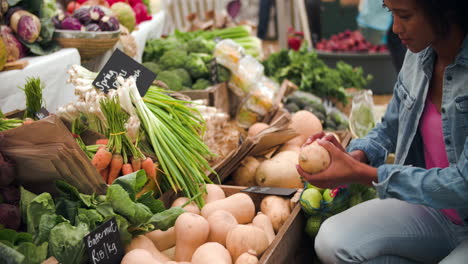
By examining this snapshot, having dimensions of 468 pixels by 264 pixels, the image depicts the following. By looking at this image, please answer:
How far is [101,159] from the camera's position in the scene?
2031 mm

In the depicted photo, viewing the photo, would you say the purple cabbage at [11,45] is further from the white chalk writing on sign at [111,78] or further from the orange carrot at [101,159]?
the orange carrot at [101,159]

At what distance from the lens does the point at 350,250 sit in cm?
187

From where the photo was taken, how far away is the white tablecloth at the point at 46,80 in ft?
8.19

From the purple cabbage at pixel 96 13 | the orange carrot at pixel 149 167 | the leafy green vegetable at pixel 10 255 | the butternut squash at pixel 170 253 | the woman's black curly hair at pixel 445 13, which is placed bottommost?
the butternut squash at pixel 170 253

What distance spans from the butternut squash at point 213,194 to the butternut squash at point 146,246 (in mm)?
433

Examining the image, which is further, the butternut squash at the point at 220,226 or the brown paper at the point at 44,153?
the butternut squash at the point at 220,226

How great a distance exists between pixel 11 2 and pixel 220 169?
62.0 inches

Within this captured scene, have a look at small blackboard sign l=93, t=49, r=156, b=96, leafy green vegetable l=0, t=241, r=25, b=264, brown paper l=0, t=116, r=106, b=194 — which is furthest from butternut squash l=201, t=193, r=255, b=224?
leafy green vegetable l=0, t=241, r=25, b=264

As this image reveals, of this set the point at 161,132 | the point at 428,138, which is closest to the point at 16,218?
the point at 161,132

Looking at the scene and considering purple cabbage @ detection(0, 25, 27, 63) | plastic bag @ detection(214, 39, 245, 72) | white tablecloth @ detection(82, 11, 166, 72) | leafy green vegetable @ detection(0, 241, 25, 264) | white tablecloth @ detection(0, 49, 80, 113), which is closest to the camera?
leafy green vegetable @ detection(0, 241, 25, 264)

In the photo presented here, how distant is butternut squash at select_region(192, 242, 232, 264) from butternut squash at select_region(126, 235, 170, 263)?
0.13 meters

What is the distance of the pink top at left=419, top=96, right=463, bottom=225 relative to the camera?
1.86 m

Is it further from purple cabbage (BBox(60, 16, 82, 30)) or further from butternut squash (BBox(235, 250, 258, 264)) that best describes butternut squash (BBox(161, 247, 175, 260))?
purple cabbage (BBox(60, 16, 82, 30))

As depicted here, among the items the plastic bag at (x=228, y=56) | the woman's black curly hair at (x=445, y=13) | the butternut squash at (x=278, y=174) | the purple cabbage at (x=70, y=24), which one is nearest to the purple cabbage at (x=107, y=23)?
the purple cabbage at (x=70, y=24)
